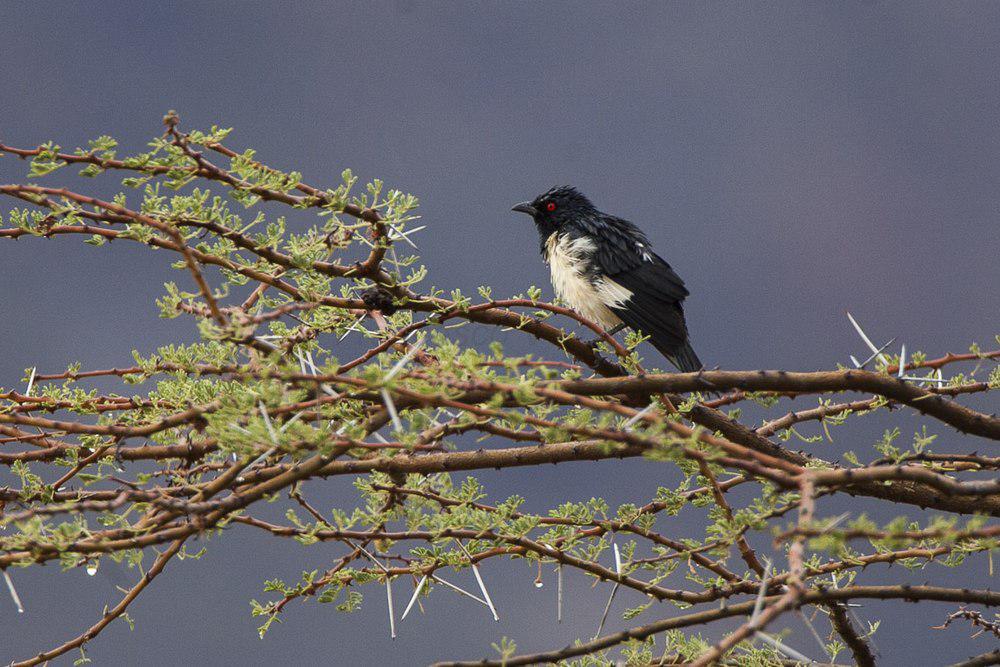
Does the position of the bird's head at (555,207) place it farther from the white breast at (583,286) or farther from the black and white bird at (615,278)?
the white breast at (583,286)

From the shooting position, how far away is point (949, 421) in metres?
3.18

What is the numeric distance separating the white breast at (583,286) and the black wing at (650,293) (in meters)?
0.05

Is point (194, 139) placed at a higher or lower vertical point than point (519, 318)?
higher

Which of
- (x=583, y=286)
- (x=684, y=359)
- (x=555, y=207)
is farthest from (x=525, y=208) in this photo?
(x=684, y=359)

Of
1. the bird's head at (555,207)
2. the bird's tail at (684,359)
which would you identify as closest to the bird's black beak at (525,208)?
the bird's head at (555,207)

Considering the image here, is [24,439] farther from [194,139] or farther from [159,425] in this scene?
[194,139]

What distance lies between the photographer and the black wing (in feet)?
15.5

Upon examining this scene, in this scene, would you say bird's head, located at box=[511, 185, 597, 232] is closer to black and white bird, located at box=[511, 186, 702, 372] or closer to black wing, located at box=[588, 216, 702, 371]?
black and white bird, located at box=[511, 186, 702, 372]

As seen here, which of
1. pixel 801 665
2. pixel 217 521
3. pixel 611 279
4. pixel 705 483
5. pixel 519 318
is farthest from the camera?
pixel 611 279

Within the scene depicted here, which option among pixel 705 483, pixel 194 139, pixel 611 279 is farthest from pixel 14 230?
pixel 611 279

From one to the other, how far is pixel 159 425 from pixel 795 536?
1739mm

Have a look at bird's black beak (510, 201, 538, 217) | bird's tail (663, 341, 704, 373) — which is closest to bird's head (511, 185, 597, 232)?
bird's black beak (510, 201, 538, 217)

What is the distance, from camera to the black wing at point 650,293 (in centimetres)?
474

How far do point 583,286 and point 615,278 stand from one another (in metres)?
Answer: 0.19
